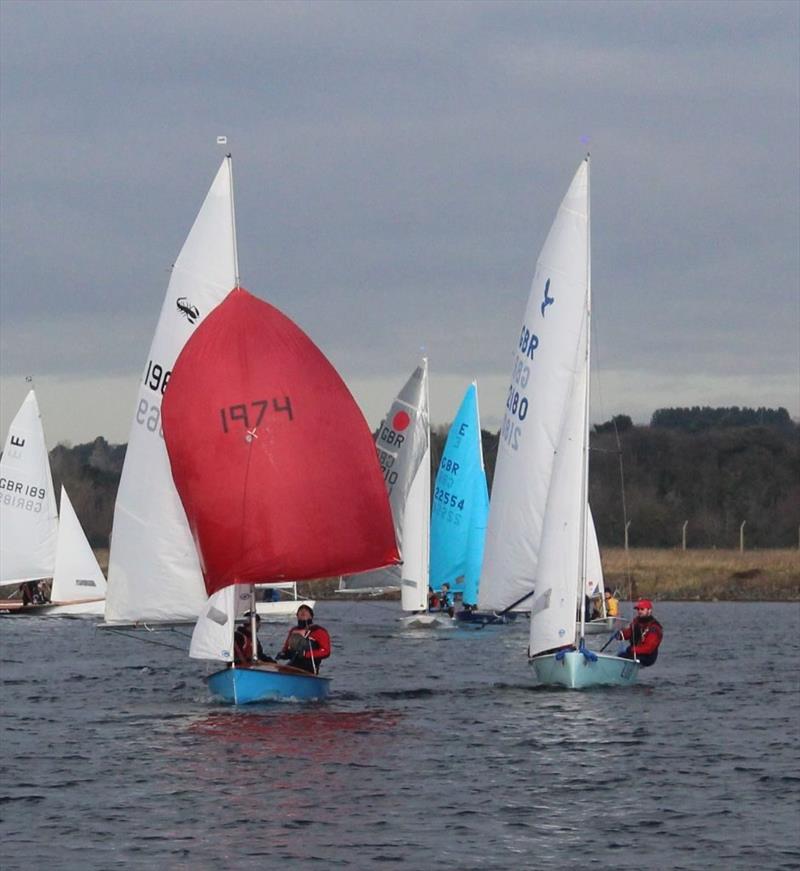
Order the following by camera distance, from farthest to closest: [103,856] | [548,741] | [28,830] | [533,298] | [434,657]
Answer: [434,657] < [533,298] < [548,741] < [28,830] < [103,856]

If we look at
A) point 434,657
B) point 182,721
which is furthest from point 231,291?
point 434,657

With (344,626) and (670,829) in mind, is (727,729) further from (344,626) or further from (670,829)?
(344,626)

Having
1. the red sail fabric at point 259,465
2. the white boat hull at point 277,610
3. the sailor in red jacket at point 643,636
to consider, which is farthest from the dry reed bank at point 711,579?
the red sail fabric at point 259,465

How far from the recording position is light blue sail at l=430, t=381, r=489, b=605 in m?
49.9

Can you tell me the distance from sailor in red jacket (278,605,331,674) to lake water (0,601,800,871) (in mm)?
671

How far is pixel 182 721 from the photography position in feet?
85.0

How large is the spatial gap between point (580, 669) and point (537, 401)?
16.8 ft

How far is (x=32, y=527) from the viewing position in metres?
51.8

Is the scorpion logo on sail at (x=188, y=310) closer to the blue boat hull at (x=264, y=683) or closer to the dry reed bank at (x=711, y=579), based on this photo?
the blue boat hull at (x=264, y=683)

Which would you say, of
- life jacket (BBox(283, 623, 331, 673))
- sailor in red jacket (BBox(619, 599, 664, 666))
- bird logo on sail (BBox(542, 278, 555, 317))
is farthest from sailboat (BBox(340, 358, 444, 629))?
life jacket (BBox(283, 623, 331, 673))

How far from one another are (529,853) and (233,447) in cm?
1017

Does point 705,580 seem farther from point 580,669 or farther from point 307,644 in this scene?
point 307,644

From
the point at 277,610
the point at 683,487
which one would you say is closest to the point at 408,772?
the point at 277,610

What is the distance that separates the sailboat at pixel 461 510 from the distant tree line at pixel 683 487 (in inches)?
1866
